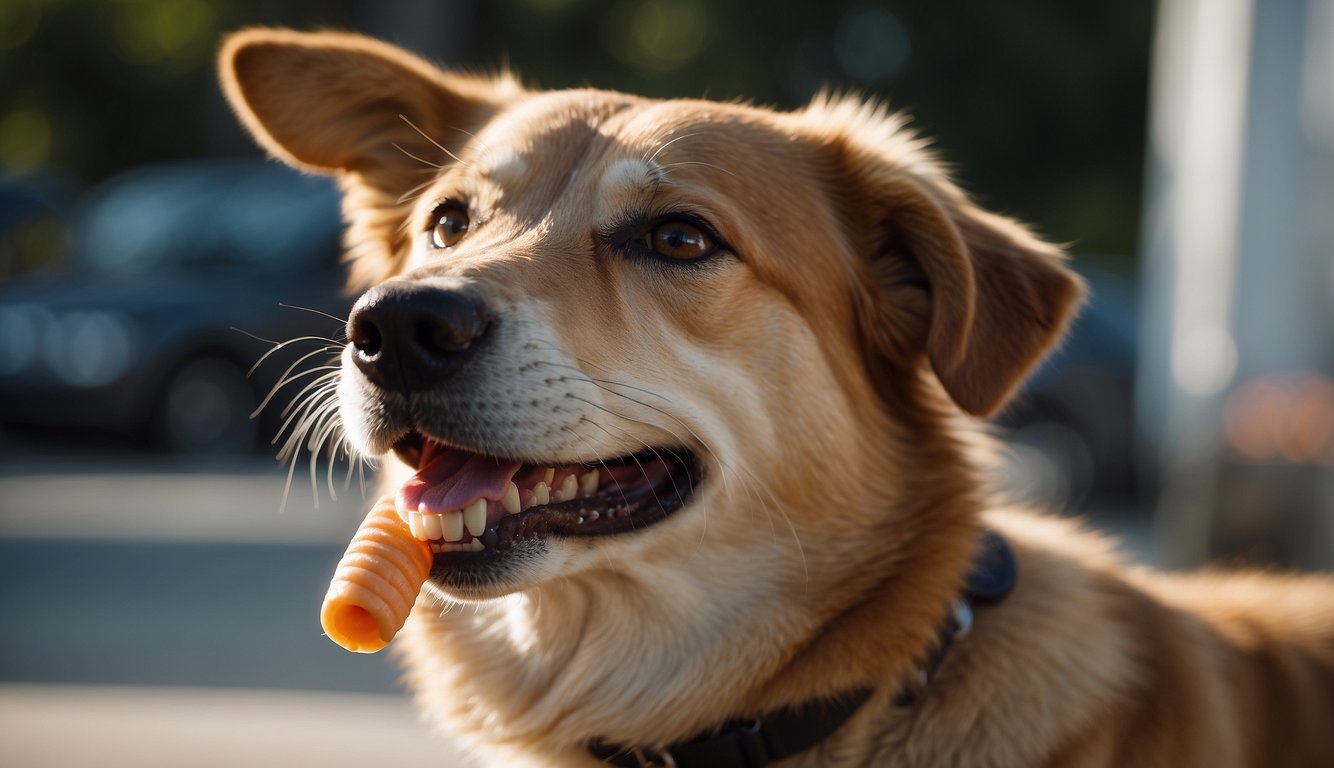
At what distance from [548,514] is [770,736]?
60 cm

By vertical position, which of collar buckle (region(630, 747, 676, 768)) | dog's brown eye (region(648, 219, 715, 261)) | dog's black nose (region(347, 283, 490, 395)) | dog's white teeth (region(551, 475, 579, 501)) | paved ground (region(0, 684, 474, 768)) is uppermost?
dog's brown eye (region(648, 219, 715, 261))

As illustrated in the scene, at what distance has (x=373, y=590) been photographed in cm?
216

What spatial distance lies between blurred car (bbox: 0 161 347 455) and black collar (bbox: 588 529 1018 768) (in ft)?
22.3

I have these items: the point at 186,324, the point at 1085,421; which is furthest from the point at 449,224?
the point at 1085,421

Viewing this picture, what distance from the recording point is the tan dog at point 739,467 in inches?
93.0

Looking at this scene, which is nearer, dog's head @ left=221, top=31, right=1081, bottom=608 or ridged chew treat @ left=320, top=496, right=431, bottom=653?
ridged chew treat @ left=320, top=496, right=431, bottom=653

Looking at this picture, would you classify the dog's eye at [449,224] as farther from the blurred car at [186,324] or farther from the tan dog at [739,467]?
the blurred car at [186,324]

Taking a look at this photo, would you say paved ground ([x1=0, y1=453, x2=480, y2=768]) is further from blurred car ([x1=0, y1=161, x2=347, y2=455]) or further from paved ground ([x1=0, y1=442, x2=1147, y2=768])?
blurred car ([x1=0, y1=161, x2=347, y2=455])

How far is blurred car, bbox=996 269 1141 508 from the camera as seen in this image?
934 centimetres

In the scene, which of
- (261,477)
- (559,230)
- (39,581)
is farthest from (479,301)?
(261,477)

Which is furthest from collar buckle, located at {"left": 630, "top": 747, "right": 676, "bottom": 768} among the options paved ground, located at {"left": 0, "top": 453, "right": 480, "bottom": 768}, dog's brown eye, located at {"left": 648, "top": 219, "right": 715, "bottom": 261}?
paved ground, located at {"left": 0, "top": 453, "right": 480, "bottom": 768}

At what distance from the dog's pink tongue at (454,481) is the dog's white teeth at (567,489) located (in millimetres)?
98

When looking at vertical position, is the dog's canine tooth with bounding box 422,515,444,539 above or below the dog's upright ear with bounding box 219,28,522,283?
below

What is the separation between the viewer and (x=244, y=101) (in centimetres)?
302
